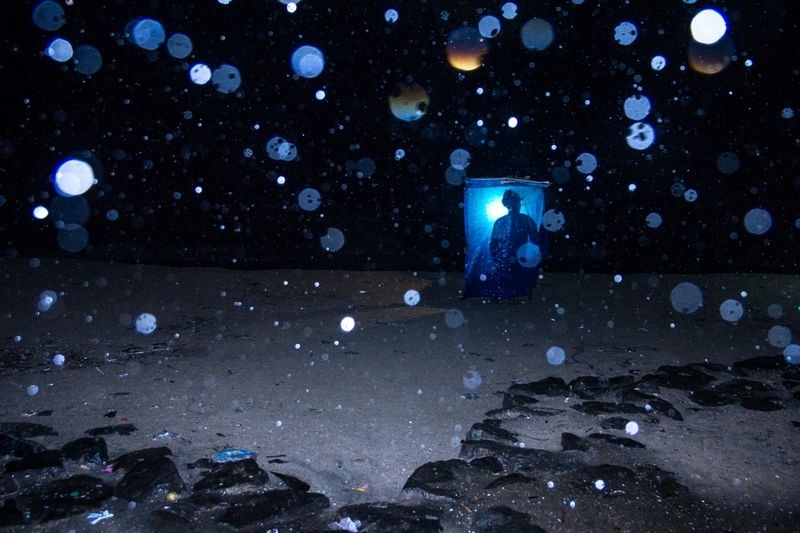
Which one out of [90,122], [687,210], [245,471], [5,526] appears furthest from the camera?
[687,210]

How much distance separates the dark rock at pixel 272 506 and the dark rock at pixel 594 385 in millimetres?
2535

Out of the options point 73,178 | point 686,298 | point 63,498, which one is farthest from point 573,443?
point 73,178

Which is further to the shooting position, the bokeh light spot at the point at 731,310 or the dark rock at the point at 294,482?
the bokeh light spot at the point at 731,310

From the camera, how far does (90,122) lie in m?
9.95

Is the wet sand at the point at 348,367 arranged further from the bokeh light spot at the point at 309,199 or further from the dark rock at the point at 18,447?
the bokeh light spot at the point at 309,199

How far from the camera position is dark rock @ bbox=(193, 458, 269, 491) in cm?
271

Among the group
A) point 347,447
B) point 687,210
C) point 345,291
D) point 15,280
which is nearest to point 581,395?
point 347,447

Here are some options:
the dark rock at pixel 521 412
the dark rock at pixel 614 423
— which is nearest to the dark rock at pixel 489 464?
the dark rock at pixel 521 412

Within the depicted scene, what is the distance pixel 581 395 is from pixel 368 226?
7.95 meters

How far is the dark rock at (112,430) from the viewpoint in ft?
10.8

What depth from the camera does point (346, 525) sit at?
2.40m

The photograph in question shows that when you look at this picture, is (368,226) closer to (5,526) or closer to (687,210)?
(687,210)

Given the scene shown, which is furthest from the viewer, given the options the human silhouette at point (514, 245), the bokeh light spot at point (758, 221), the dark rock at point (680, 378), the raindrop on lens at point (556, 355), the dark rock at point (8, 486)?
the bokeh light spot at point (758, 221)

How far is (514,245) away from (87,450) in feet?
21.0
